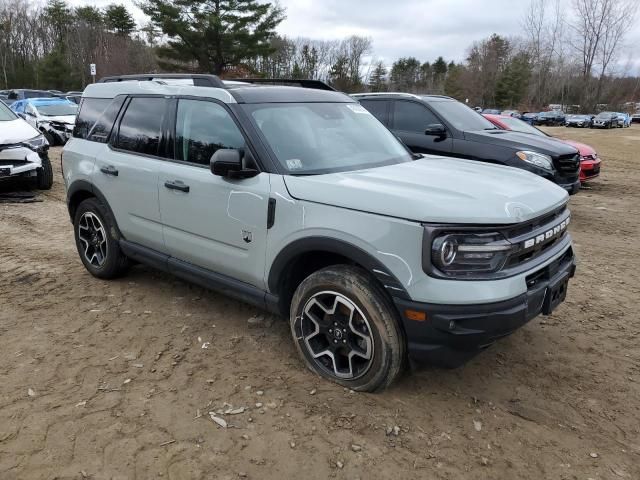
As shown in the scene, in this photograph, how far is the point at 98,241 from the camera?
4.83 meters

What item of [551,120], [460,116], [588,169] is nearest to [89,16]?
[551,120]

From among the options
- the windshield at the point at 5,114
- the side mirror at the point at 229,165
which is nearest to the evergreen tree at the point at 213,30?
the windshield at the point at 5,114

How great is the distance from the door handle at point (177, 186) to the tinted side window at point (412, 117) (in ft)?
16.0

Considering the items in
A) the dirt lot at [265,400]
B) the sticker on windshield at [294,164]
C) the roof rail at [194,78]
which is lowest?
the dirt lot at [265,400]

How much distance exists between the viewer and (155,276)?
201 inches

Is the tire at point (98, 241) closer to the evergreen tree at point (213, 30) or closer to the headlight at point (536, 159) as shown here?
the headlight at point (536, 159)

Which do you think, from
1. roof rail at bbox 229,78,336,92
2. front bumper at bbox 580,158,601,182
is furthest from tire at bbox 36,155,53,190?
front bumper at bbox 580,158,601,182

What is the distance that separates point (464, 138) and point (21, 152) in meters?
7.05

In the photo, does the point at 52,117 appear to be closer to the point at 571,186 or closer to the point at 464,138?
the point at 464,138

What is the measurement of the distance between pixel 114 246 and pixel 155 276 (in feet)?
1.93

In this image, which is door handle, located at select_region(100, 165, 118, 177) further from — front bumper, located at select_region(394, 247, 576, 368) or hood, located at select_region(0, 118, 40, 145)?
hood, located at select_region(0, 118, 40, 145)

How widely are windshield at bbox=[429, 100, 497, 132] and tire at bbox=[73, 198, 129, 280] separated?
16.7 ft

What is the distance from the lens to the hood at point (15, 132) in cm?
823

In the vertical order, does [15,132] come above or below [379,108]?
below
